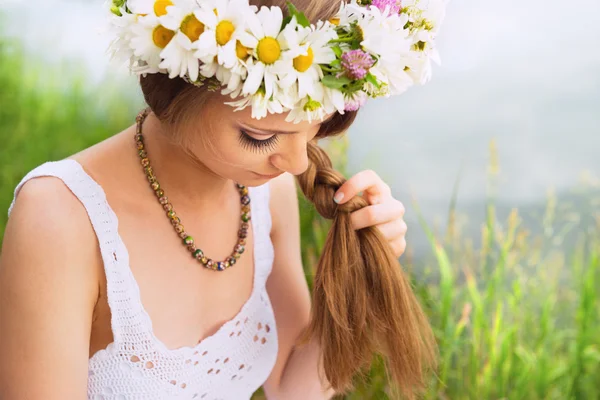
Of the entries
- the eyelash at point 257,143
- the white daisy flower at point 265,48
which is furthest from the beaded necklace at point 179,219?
the white daisy flower at point 265,48

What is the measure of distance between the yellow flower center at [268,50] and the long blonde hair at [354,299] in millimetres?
407

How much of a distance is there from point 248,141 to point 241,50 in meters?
0.16

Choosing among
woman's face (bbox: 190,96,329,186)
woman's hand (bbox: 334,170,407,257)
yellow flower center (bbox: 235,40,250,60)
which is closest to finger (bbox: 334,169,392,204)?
woman's hand (bbox: 334,170,407,257)

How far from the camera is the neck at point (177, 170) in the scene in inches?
51.0

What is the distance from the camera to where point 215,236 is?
1435 mm

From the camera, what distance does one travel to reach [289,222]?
5.32 ft

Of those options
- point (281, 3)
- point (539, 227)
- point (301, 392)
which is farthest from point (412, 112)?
point (281, 3)

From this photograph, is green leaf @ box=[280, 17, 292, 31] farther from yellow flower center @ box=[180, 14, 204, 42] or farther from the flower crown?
yellow flower center @ box=[180, 14, 204, 42]

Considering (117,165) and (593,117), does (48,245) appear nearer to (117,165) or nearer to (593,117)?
(117,165)

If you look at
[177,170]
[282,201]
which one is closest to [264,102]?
[177,170]

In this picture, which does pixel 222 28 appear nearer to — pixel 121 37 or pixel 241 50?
pixel 241 50

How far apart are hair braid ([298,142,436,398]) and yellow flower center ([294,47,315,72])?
380mm

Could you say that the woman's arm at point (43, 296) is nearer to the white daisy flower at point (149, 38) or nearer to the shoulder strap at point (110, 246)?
the shoulder strap at point (110, 246)

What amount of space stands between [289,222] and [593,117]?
1.49 m
